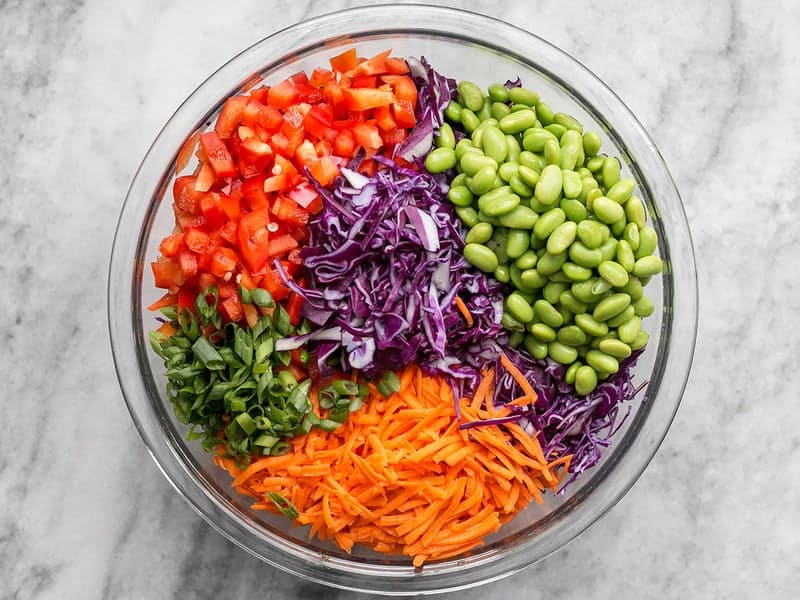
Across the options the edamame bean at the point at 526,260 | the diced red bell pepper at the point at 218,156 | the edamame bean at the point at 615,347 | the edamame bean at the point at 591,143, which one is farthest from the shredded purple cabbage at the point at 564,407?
the diced red bell pepper at the point at 218,156

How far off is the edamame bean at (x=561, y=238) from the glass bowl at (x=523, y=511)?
1.50 feet

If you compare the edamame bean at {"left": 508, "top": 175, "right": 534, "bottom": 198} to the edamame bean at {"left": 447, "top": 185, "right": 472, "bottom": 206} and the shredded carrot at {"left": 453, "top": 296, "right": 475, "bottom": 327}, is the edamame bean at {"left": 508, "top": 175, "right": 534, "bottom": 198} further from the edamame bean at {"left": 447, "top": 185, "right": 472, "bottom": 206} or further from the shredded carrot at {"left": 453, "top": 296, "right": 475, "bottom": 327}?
the shredded carrot at {"left": 453, "top": 296, "right": 475, "bottom": 327}

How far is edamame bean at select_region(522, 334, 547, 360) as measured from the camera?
2.26 meters

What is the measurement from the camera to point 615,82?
2.66 meters

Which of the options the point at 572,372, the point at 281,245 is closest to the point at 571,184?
the point at 572,372

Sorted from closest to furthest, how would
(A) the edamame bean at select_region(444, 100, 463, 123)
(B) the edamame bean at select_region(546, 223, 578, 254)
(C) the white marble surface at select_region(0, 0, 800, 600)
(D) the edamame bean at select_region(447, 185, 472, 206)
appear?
(B) the edamame bean at select_region(546, 223, 578, 254) < (D) the edamame bean at select_region(447, 185, 472, 206) < (A) the edamame bean at select_region(444, 100, 463, 123) < (C) the white marble surface at select_region(0, 0, 800, 600)

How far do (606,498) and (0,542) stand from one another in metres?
1.88

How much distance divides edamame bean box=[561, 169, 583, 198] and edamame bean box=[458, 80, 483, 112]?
13.4 inches

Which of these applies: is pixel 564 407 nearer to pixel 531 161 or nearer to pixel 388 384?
pixel 388 384

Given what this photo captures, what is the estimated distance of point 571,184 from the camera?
83.8 inches

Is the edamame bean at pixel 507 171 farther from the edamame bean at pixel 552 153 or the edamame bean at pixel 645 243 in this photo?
the edamame bean at pixel 645 243

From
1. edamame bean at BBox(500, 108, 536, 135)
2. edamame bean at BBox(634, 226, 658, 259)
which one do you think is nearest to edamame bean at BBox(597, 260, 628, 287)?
edamame bean at BBox(634, 226, 658, 259)

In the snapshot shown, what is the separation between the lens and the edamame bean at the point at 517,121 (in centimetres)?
223

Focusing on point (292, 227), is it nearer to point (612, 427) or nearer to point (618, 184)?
point (618, 184)
